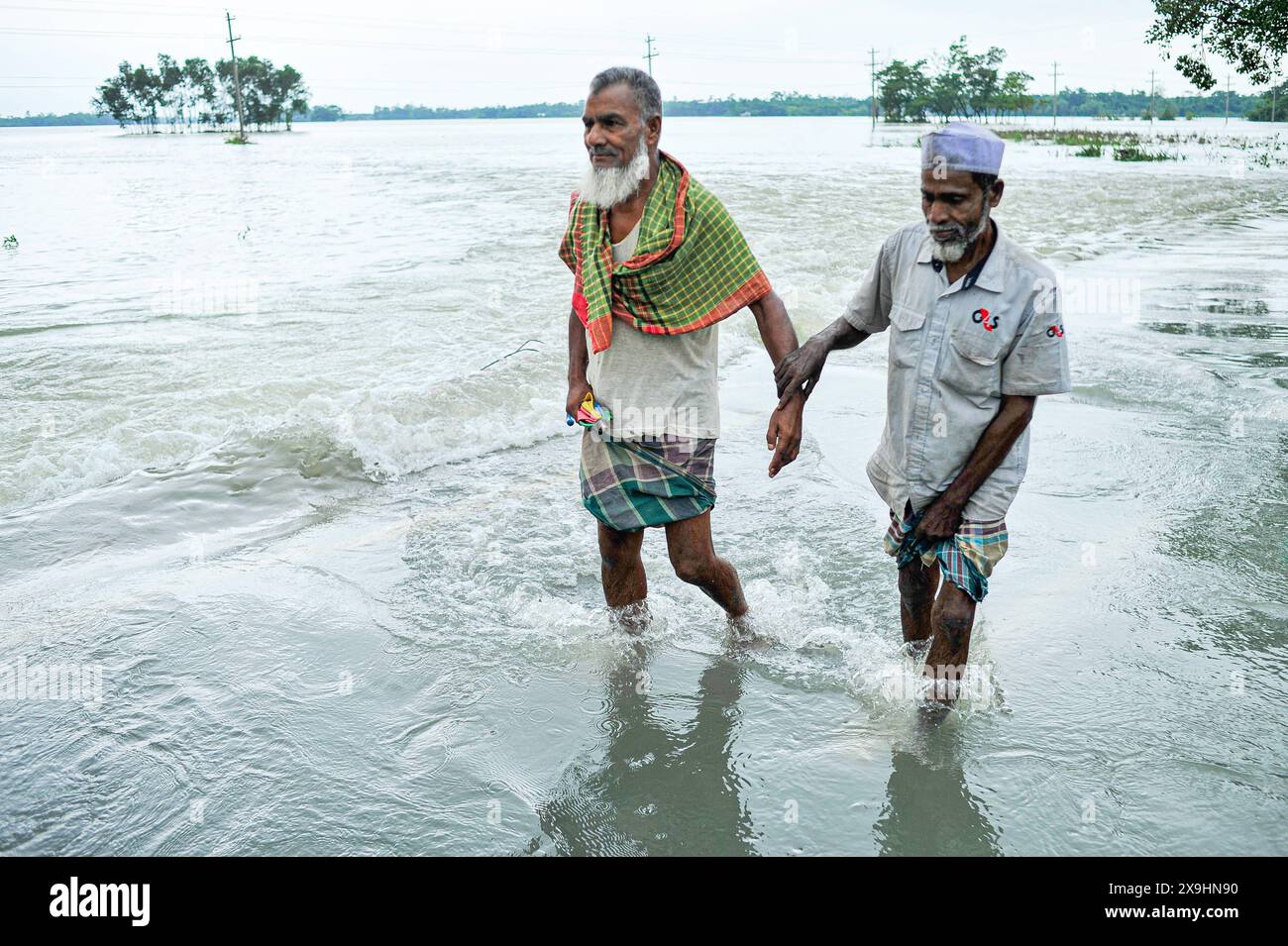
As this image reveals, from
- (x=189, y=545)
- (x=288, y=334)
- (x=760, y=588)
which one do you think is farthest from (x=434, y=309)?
(x=760, y=588)

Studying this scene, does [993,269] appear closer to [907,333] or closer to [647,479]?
[907,333]

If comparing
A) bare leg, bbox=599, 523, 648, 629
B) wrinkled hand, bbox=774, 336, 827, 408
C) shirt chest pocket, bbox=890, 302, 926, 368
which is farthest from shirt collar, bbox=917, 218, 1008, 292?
bare leg, bbox=599, 523, 648, 629

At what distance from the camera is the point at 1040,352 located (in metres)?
2.86

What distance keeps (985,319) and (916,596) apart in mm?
1096

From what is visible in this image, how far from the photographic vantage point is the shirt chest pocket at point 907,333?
121 inches

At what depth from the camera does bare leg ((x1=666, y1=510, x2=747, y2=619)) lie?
12.0 ft

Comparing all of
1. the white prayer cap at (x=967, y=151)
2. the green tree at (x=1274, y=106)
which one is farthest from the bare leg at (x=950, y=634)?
the green tree at (x=1274, y=106)

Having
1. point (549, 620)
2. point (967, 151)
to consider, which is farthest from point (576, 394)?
point (967, 151)

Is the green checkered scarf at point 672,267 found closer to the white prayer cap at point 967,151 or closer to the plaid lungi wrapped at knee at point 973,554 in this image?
the white prayer cap at point 967,151

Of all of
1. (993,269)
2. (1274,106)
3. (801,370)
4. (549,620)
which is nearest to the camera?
(993,269)

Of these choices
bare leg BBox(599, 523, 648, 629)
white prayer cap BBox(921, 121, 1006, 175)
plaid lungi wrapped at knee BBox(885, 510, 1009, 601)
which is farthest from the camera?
bare leg BBox(599, 523, 648, 629)

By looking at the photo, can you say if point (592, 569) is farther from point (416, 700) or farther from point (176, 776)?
point (176, 776)

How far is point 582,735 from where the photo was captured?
11.1 feet

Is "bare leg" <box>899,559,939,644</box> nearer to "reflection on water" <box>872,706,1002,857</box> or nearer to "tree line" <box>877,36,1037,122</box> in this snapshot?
"reflection on water" <box>872,706,1002,857</box>
